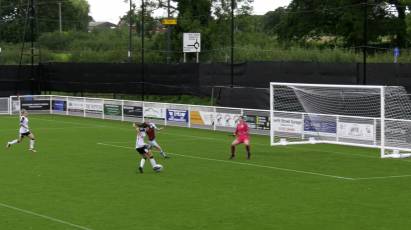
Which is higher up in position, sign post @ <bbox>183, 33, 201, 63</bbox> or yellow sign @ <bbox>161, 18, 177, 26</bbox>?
yellow sign @ <bbox>161, 18, 177, 26</bbox>

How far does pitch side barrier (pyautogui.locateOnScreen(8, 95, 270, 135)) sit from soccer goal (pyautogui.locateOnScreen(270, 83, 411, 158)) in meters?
1.77

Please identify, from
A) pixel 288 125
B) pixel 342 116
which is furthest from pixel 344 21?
pixel 342 116

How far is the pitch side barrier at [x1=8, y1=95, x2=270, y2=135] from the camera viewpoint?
138 ft

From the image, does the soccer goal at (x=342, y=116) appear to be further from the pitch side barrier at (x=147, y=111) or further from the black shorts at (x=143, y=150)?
the black shorts at (x=143, y=150)

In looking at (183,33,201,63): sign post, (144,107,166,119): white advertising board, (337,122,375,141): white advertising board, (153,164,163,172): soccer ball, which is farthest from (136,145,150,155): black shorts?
(183,33,201,63): sign post

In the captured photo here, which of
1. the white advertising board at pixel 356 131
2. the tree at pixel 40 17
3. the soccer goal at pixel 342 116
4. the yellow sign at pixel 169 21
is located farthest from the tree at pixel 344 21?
the tree at pixel 40 17

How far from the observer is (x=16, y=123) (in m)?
49.7

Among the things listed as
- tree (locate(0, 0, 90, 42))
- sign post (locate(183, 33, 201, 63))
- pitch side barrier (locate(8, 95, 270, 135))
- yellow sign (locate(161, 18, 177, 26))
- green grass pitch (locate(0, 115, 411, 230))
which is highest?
tree (locate(0, 0, 90, 42))

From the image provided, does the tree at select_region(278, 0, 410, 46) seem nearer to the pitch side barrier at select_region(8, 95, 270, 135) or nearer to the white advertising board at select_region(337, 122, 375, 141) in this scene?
the pitch side barrier at select_region(8, 95, 270, 135)

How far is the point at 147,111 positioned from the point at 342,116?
1624 cm

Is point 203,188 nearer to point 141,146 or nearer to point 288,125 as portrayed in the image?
point 141,146

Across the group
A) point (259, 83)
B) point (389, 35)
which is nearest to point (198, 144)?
point (259, 83)

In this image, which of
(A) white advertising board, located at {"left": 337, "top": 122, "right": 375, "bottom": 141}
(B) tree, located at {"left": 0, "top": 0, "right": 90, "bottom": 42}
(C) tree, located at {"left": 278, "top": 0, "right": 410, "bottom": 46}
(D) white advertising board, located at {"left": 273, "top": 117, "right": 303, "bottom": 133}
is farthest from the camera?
(B) tree, located at {"left": 0, "top": 0, "right": 90, "bottom": 42}

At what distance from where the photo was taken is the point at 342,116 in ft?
116
